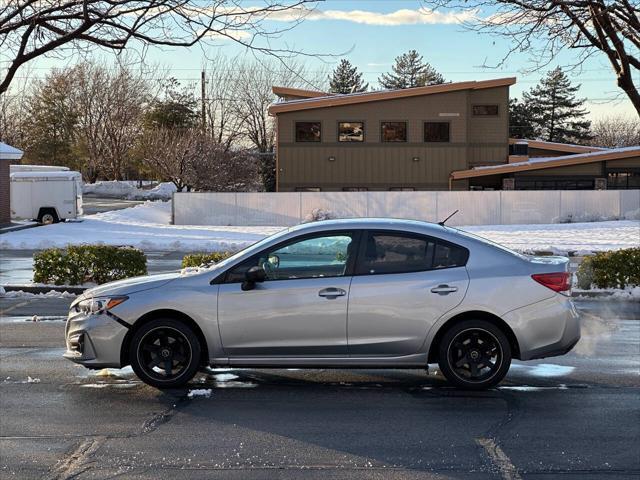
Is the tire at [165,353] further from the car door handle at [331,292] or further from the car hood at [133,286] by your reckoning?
the car door handle at [331,292]

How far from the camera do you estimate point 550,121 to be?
73.1 meters

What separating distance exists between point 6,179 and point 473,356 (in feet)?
109

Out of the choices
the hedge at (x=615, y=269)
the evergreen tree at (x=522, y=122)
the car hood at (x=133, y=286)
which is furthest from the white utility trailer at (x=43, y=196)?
the evergreen tree at (x=522, y=122)

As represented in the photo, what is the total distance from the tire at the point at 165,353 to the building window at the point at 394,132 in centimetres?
3598

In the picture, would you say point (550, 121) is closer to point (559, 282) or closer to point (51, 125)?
point (51, 125)

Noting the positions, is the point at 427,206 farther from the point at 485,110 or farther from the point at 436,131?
the point at 485,110

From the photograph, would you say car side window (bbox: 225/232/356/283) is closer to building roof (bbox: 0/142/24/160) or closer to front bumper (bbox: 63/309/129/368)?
front bumper (bbox: 63/309/129/368)

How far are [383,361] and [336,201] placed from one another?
3160cm

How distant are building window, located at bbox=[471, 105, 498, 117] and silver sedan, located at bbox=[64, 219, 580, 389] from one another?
36.8 m

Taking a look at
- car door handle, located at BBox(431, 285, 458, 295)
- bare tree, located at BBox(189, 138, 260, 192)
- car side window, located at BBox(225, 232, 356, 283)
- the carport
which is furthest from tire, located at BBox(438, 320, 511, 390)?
bare tree, located at BBox(189, 138, 260, 192)

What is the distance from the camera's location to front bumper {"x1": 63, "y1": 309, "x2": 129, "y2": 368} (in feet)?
27.0

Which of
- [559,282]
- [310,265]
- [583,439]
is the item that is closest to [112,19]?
[310,265]

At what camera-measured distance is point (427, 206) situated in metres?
39.5

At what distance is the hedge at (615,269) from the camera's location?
15469 mm
